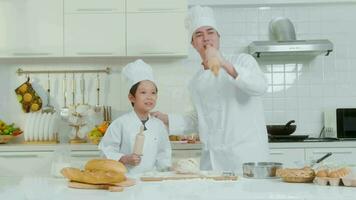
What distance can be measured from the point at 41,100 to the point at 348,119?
271cm

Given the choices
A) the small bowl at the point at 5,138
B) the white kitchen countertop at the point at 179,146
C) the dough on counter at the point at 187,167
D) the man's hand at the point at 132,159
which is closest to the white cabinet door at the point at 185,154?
the white kitchen countertop at the point at 179,146

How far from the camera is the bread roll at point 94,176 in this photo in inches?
65.0

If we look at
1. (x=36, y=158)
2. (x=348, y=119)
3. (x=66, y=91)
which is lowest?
(x=36, y=158)

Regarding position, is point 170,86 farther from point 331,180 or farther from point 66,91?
point 331,180

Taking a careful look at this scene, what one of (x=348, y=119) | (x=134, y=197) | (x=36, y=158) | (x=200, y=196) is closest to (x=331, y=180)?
(x=200, y=196)

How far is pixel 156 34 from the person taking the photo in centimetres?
415

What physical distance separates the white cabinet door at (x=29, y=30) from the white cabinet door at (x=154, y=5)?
0.62 meters

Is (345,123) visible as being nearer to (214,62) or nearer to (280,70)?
(280,70)

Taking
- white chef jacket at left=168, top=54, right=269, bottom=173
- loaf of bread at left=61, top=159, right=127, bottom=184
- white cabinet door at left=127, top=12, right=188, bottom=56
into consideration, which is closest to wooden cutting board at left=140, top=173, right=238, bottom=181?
loaf of bread at left=61, top=159, right=127, bottom=184

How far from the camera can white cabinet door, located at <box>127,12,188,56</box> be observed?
13.6ft

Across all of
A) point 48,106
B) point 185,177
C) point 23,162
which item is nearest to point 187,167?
point 185,177

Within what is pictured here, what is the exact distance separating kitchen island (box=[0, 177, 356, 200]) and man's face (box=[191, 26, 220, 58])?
110cm

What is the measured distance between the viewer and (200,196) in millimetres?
1504

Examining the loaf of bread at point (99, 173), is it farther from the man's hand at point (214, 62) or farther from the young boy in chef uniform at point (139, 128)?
the young boy in chef uniform at point (139, 128)
